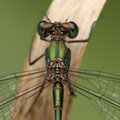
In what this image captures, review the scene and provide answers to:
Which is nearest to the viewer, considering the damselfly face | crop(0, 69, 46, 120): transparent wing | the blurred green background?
crop(0, 69, 46, 120): transparent wing

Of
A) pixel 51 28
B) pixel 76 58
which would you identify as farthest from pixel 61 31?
pixel 76 58

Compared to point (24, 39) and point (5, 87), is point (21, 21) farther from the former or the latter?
point (5, 87)

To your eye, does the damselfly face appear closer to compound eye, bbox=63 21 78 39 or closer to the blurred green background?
compound eye, bbox=63 21 78 39

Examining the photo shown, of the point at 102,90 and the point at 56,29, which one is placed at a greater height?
the point at 56,29

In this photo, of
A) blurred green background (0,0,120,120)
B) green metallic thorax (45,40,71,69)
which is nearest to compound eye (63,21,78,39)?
green metallic thorax (45,40,71,69)

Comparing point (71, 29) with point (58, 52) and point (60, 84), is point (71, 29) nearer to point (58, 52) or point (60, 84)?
point (58, 52)

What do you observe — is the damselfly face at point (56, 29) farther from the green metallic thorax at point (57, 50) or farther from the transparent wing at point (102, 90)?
the transparent wing at point (102, 90)

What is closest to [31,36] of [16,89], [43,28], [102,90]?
[43,28]

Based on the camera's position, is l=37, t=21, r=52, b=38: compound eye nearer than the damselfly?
No
